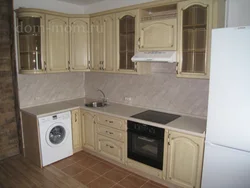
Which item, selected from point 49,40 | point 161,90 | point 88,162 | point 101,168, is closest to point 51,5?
point 49,40

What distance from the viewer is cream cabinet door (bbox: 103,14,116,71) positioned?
3.33 meters

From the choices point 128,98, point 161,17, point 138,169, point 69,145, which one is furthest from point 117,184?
point 161,17

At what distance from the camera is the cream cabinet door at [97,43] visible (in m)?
3.51

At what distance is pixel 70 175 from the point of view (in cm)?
304

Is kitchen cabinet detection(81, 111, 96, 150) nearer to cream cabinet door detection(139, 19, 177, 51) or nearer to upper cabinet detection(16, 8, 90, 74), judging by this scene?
upper cabinet detection(16, 8, 90, 74)

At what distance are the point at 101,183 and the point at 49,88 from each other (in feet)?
6.40

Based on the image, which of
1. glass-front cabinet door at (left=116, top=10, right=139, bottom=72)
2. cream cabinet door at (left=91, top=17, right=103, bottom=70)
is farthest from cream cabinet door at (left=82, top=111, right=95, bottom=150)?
glass-front cabinet door at (left=116, top=10, right=139, bottom=72)

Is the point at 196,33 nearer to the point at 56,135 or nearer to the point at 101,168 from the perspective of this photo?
the point at 101,168

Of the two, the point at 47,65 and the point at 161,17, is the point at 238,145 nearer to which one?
the point at 161,17

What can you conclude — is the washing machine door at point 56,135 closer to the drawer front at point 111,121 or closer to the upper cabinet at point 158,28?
the drawer front at point 111,121

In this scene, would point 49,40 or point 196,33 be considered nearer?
point 196,33

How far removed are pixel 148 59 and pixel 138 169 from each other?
5.15 feet

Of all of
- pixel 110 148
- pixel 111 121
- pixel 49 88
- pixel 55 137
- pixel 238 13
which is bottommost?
pixel 110 148

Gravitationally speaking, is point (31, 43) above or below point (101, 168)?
above
